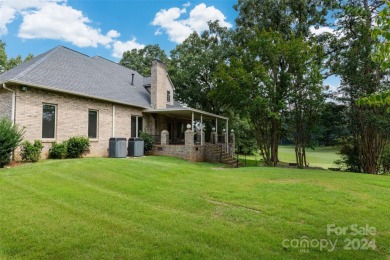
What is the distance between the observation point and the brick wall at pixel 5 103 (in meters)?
10.2

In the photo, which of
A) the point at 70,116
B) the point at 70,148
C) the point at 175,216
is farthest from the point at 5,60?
the point at 175,216

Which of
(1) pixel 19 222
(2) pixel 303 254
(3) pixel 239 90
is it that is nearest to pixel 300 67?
(3) pixel 239 90

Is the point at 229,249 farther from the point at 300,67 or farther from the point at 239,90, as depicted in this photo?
the point at 300,67

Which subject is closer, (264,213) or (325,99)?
(264,213)

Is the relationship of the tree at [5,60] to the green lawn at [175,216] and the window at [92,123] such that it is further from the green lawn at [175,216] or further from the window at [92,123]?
the green lawn at [175,216]

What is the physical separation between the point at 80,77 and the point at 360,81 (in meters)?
16.0

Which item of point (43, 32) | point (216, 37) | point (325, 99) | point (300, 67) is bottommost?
point (325, 99)

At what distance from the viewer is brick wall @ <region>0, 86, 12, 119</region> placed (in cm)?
1023

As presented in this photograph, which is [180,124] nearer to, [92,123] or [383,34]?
[92,123]

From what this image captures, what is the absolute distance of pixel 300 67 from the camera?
1525cm

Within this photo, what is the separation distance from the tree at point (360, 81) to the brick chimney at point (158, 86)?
470 inches

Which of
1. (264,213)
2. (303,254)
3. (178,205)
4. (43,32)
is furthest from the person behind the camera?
(43,32)

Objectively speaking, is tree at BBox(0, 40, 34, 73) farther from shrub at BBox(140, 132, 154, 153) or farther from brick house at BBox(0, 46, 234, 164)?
shrub at BBox(140, 132, 154, 153)

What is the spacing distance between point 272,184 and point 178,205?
3.55m
